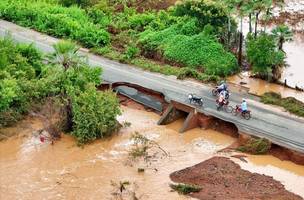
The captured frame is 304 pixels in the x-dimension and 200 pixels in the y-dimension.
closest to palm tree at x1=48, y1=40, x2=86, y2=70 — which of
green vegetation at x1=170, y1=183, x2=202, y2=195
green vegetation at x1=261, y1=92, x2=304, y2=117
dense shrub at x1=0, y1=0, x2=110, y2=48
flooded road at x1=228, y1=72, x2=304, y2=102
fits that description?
dense shrub at x1=0, y1=0, x2=110, y2=48

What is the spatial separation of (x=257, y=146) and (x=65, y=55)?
13258 millimetres

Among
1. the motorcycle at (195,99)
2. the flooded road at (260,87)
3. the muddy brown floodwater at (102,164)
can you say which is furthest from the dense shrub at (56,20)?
the motorcycle at (195,99)

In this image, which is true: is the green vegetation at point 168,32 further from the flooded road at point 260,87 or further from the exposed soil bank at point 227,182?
the exposed soil bank at point 227,182

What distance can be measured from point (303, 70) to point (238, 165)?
16.0 m

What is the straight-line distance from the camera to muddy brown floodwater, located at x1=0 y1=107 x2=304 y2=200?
32.1 m

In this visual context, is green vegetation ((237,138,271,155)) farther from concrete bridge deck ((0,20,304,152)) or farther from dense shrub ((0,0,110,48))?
dense shrub ((0,0,110,48))

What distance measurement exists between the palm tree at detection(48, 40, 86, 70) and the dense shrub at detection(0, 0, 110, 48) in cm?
1114

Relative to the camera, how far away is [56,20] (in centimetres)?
5250

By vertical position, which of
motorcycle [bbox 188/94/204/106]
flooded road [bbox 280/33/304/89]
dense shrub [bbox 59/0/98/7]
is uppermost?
dense shrub [bbox 59/0/98/7]

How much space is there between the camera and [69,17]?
175 ft

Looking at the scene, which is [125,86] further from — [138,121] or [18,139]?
[18,139]

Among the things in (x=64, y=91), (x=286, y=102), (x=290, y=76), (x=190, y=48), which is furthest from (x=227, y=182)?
(x=190, y=48)

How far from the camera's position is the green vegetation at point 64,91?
36031mm

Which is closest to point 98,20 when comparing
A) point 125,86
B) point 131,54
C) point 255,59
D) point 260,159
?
point 131,54
